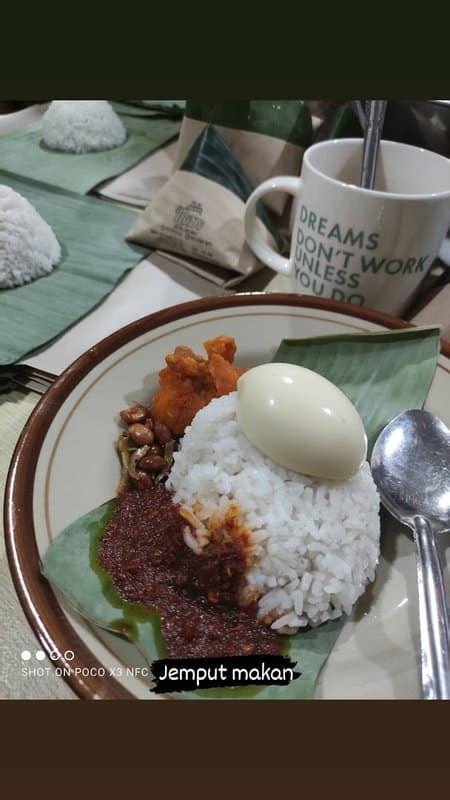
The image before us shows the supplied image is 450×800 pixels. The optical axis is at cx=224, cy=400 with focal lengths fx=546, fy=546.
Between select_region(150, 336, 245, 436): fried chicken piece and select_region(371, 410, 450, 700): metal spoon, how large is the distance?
0.88 ft

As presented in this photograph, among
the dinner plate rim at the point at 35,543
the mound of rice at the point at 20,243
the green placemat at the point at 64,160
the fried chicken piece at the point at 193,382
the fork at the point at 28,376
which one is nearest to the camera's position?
the dinner plate rim at the point at 35,543

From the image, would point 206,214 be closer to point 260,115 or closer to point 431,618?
point 260,115

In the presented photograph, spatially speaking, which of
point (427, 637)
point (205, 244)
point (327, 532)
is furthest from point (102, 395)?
point (205, 244)

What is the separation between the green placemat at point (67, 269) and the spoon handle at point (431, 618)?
2.49 feet

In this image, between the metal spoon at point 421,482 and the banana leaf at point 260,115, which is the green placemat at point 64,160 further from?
the metal spoon at point 421,482

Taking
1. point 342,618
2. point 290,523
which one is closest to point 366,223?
point 290,523

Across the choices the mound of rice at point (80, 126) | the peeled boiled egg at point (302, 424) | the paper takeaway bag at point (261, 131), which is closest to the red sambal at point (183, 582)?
the peeled boiled egg at point (302, 424)

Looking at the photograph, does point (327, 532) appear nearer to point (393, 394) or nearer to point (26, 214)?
point (393, 394)

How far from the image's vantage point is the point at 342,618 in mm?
708

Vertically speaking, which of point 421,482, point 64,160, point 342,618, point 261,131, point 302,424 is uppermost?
point 261,131

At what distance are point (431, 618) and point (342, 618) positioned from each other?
0.12 meters

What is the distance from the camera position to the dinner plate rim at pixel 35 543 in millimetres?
539

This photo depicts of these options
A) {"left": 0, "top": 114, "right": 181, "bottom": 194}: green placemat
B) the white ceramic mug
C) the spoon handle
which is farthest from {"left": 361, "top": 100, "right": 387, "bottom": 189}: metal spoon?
{"left": 0, "top": 114, "right": 181, "bottom": 194}: green placemat

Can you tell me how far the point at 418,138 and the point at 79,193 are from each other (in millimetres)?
894
